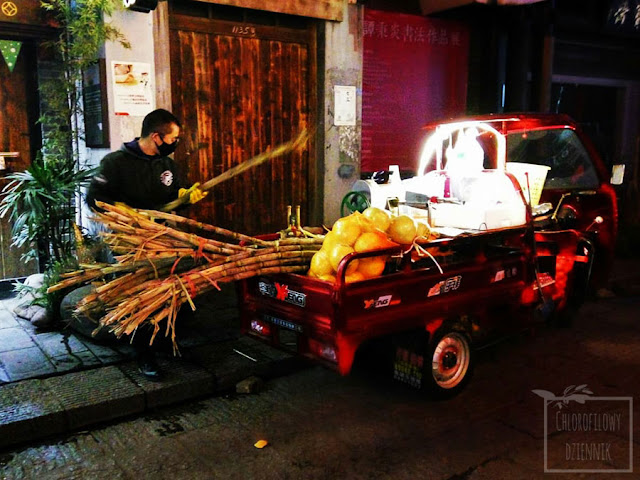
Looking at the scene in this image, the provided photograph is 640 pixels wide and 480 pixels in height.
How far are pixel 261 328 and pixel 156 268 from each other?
1.06 m

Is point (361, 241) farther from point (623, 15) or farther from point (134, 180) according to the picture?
point (623, 15)

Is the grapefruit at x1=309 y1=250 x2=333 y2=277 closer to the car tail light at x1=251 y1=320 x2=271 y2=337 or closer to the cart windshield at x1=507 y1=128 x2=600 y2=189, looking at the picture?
the car tail light at x1=251 y1=320 x2=271 y2=337

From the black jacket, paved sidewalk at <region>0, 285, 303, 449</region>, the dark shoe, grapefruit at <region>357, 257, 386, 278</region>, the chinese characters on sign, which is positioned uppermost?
the chinese characters on sign

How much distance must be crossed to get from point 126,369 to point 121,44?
149 inches

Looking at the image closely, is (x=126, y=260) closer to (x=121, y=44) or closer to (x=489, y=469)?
(x=489, y=469)

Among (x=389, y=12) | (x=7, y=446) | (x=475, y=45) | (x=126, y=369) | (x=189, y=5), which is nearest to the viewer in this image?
(x=7, y=446)

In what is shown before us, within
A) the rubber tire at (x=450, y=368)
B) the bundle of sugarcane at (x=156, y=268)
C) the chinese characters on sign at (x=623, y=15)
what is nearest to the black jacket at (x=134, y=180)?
the bundle of sugarcane at (x=156, y=268)

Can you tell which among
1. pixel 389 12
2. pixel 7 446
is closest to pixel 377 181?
pixel 7 446

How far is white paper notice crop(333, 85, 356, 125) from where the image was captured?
29.1 feet

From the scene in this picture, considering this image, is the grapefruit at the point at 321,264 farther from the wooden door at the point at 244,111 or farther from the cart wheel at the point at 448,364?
the wooden door at the point at 244,111

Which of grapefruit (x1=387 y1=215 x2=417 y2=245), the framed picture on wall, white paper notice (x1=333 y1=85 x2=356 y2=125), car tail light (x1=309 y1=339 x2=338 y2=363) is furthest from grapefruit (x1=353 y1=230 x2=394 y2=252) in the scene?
white paper notice (x1=333 y1=85 x2=356 y2=125)

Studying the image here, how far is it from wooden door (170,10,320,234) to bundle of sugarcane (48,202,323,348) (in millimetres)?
3444

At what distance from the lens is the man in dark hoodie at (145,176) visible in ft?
17.4

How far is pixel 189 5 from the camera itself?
7.67 m
